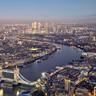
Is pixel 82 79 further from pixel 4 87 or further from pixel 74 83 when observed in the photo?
pixel 4 87

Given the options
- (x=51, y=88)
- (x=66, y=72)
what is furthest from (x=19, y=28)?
(x=51, y=88)

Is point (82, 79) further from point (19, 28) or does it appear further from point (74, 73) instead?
point (19, 28)

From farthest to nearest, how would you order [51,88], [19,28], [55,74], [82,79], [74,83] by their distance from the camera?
[19,28] < [55,74] < [82,79] < [74,83] < [51,88]

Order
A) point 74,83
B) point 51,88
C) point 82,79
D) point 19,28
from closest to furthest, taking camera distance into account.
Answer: point 51,88 → point 74,83 → point 82,79 → point 19,28

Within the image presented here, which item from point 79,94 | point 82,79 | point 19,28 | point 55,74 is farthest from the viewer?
point 19,28

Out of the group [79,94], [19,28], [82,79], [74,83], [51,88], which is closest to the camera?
[79,94]

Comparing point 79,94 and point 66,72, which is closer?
point 79,94

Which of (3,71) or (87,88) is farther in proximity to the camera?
(3,71)
